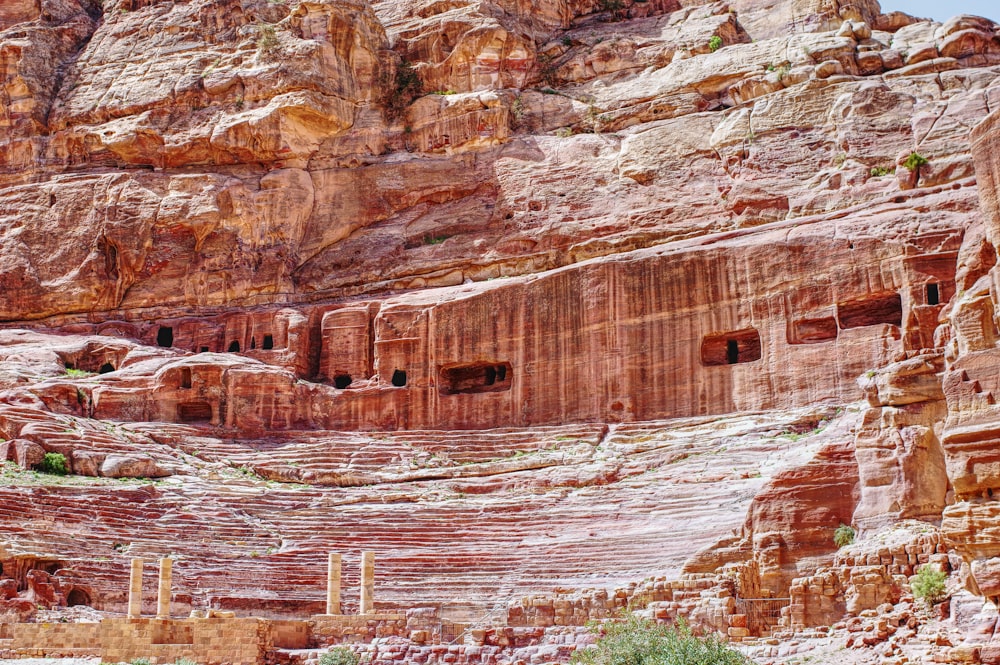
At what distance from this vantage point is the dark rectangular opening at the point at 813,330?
105ft

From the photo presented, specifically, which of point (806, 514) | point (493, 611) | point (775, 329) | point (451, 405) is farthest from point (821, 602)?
point (451, 405)

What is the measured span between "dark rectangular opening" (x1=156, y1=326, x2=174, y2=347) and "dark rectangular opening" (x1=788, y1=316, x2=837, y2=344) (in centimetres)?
2291

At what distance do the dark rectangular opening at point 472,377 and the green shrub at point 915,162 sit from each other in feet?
44.1

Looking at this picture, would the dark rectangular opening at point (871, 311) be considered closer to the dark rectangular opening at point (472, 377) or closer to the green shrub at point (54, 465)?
the dark rectangular opening at point (472, 377)

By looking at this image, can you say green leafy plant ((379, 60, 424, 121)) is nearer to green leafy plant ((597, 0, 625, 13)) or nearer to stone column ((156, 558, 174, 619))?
green leafy plant ((597, 0, 625, 13))

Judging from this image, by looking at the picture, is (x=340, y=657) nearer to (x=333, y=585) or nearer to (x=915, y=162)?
(x=333, y=585)

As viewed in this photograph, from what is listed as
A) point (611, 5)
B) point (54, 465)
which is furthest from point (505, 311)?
point (611, 5)

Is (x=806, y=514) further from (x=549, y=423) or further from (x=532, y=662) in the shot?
(x=549, y=423)

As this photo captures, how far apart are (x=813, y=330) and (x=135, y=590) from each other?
1862 centimetres

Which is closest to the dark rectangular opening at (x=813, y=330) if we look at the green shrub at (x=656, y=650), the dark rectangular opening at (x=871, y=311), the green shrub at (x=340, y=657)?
the dark rectangular opening at (x=871, y=311)

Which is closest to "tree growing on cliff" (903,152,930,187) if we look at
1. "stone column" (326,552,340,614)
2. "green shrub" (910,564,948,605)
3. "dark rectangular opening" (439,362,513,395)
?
"dark rectangular opening" (439,362,513,395)

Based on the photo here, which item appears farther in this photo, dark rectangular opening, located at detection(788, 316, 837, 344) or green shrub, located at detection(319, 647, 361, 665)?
dark rectangular opening, located at detection(788, 316, 837, 344)

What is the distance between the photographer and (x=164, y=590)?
2694cm

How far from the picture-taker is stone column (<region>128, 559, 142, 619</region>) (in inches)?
1056
